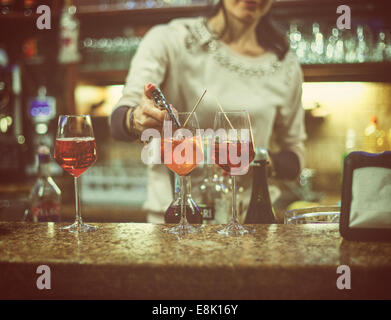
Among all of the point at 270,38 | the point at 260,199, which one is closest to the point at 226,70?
the point at 270,38

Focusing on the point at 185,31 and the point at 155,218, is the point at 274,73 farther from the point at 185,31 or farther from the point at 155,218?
the point at 155,218

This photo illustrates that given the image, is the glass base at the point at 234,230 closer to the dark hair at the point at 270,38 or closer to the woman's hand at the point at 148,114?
the woman's hand at the point at 148,114

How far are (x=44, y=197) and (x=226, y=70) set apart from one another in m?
0.93

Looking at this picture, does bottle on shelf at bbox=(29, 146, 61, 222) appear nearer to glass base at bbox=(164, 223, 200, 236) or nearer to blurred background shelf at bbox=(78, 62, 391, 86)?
glass base at bbox=(164, 223, 200, 236)

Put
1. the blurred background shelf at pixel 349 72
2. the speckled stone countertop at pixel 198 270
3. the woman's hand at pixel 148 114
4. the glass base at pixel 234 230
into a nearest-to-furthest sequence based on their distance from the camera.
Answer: the speckled stone countertop at pixel 198 270, the glass base at pixel 234 230, the woman's hand at pixel 148 114, the blurred background shelf at pixel 349 72

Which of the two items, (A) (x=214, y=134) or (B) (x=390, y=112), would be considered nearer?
(A) (x=214, y=134)

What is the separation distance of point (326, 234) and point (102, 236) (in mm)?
499

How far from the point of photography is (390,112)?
10.0 ft

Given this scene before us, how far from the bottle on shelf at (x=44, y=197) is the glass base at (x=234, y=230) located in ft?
2.09

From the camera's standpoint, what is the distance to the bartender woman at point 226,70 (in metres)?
1.79

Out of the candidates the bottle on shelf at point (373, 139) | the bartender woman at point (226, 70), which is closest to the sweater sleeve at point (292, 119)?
the bartender woman at point (226, 70)

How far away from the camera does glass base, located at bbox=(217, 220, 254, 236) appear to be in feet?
3.14

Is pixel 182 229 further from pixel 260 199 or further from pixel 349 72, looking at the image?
pixel 349 72
